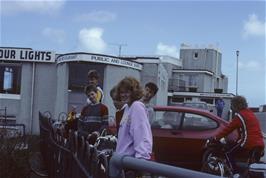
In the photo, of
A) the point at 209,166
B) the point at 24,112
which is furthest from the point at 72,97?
the point at 209,166

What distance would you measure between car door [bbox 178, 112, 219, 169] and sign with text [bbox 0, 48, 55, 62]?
79.0 feet

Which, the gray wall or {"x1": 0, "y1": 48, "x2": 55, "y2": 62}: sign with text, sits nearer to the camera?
the gray wall

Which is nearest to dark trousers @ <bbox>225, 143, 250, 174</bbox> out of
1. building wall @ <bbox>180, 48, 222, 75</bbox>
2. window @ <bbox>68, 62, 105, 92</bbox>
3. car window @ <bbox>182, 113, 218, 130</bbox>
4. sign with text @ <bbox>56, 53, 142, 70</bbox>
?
car window @ <bbox>182, 113, 218, 130</bbox>

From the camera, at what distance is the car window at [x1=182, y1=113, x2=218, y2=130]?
1204cm

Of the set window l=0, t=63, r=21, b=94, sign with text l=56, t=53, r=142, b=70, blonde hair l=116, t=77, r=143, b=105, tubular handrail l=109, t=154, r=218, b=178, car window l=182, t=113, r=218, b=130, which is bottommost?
car window l=182, t=113, r=218, b=130

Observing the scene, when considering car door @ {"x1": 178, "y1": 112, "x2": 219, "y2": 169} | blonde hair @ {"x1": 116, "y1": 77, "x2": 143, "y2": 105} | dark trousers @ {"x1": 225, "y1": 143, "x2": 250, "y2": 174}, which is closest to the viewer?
blonde hair @ {"x1": 116, "y1": 77, "x2": 143, "y2": 105}

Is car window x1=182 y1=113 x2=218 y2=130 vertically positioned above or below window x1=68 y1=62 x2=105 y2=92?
below

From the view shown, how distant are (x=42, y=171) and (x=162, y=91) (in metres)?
36.4

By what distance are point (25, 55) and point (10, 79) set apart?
175 centimetres

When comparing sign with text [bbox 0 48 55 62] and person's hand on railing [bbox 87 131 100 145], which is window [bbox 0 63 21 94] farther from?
person's hand on railing [bbox 87 131 100 145]

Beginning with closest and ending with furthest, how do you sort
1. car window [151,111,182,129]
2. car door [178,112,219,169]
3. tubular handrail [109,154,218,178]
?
tubular handrail [109,154,218,178] < car door [178,112,219,169] < car window [151,111,182,129]

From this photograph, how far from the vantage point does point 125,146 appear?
5062 mm

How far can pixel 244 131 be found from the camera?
8.83 metres

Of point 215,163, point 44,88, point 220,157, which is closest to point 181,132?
point 220,157
